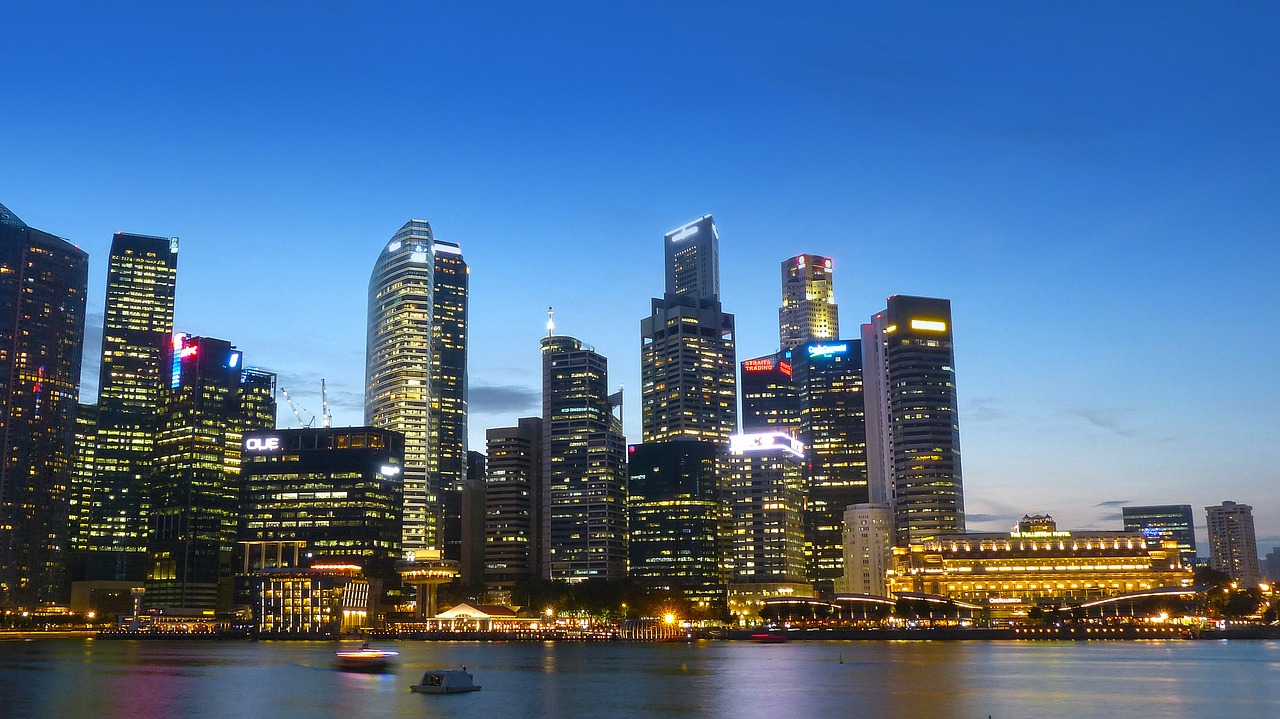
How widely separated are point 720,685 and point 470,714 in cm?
3226

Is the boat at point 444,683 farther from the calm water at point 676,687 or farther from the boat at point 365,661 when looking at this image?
the boat at point 365,661

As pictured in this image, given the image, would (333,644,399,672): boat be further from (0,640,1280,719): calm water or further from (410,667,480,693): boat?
(410,667,480,693): boat

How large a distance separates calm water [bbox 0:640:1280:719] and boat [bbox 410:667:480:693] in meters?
1.27

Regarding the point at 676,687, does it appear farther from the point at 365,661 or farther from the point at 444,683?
the point at 365,661

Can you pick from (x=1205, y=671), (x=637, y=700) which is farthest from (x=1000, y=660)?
(x=637, y=700)

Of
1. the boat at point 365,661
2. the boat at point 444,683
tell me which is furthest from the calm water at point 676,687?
the boat at point 365,661

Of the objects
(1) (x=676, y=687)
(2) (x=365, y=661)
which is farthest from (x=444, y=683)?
(2) (x=365, y=661)

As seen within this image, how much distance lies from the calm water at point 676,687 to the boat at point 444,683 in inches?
49.9

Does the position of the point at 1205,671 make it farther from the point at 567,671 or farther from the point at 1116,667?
the point at 567,671

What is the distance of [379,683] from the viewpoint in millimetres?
109250

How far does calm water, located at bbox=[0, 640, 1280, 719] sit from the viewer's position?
8156 centimetres

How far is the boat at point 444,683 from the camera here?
96.7 m

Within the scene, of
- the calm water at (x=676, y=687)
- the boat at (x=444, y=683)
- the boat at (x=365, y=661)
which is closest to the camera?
the calm water at (x=676, y=687)

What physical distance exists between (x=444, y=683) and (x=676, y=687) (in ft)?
68.6
